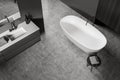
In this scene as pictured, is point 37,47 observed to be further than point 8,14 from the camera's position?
Yes

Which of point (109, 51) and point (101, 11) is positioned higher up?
point (101, 11)

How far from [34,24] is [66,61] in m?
0.86

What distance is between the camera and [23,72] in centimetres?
235

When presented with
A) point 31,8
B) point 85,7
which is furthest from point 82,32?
point 31,8

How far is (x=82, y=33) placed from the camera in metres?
2.58

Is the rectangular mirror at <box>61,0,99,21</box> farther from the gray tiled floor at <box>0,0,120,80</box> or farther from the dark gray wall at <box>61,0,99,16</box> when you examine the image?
the gray tiled floor at <box>0,0,120,80</box>

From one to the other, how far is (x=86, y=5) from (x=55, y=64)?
1.33m

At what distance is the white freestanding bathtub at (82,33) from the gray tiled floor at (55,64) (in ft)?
0.75

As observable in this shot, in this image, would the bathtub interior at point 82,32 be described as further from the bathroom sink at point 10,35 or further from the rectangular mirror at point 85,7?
the bathroom sink at point 10,35

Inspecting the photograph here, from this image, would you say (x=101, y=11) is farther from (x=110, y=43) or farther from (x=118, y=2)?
(x=110, y=43)

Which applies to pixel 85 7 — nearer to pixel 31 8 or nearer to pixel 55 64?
pixel 31 8

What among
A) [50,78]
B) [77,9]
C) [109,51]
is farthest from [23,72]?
[77,9]

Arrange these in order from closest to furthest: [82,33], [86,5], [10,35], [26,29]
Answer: [10,35] → [26,29] → [82,33] → [86,5]

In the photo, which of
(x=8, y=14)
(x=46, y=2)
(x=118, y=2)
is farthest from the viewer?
(x=46, y=2)
